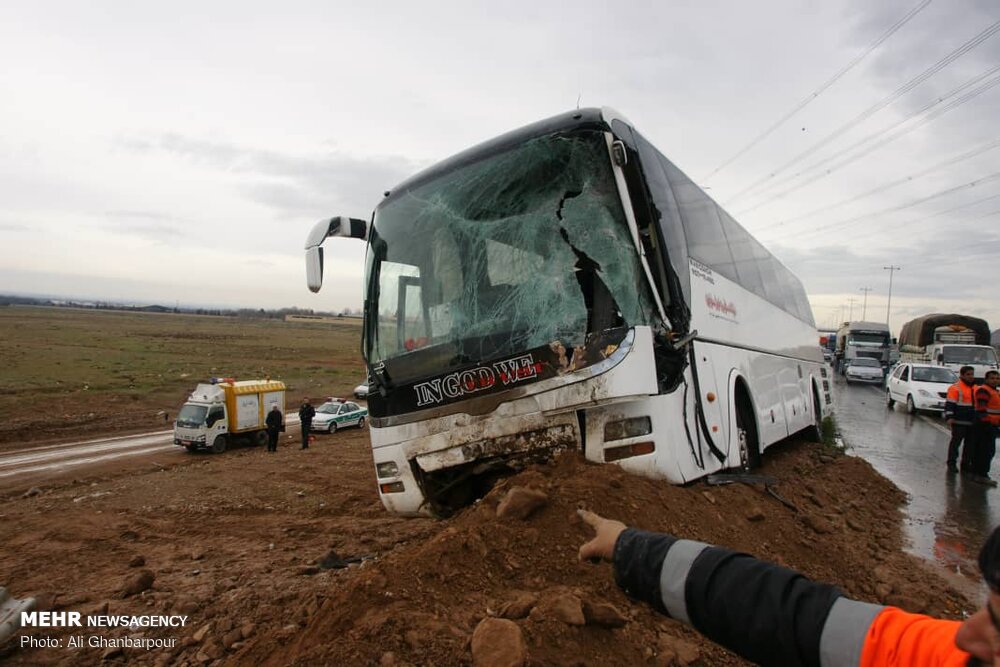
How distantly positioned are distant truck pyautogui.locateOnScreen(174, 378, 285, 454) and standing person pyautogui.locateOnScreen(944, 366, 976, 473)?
2370 centimetres

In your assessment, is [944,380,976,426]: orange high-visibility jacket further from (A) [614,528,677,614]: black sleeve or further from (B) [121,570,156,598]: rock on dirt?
(B) [121,570,156,598]: rock on dirt

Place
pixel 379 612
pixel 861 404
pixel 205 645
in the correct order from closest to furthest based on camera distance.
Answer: pixel 379 612 → pixel 205 645 → pixel 861 404

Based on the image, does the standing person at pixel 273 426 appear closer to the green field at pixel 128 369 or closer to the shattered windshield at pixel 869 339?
the green field at pixel 128 369

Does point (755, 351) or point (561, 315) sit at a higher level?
point (561, 315)

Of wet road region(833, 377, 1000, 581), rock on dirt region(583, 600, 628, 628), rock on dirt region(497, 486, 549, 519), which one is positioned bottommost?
wet road region(833, 377, 1000, 581)

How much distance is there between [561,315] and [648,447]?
3.80 ft

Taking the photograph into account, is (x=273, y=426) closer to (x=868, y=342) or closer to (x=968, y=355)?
(x=968, y=355)

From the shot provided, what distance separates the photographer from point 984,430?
9.20 meters

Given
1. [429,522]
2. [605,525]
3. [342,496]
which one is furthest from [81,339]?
[605,525]

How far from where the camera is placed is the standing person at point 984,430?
9125mm

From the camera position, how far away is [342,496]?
11703 mm

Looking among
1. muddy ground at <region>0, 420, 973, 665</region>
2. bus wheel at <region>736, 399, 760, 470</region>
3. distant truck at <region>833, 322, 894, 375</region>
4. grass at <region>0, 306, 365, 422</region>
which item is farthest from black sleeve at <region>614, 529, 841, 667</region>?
distant truck at <region>833, 322, 894, 375</region>

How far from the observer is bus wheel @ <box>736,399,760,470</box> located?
6617mm

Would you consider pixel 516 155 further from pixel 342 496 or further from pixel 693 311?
pixel 342 496
